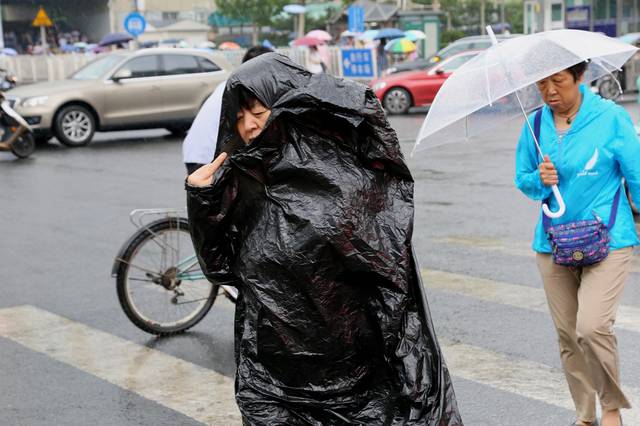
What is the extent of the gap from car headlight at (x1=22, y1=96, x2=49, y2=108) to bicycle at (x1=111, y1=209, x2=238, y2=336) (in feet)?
40.7

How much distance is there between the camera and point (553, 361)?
18.3ft

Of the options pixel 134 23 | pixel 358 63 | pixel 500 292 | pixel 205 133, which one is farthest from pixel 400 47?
pixel 205 133

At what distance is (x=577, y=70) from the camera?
14.0ft

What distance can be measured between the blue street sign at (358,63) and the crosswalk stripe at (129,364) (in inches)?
908

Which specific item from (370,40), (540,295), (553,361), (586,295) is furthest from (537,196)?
(370,40)

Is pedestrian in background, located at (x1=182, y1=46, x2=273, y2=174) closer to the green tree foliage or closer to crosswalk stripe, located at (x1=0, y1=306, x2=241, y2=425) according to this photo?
crosswalk stripe, located at (x1=0, y1=306, x2=241, y2=425)

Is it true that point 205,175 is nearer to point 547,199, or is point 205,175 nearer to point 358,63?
point 547,199

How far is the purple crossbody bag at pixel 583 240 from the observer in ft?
13.8

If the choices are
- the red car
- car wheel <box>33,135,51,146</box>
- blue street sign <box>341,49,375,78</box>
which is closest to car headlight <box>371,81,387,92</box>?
the red car

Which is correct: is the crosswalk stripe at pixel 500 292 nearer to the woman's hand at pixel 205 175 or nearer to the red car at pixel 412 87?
the woman's hand at pixel 205 175

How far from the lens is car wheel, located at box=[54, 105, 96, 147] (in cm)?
1822

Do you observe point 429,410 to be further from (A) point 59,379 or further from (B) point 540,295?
(B) point 540,295

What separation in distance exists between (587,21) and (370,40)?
928cm

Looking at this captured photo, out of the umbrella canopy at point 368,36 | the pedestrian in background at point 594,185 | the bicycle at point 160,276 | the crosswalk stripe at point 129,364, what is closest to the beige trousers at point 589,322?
the pedestrian in background at point 594,185
